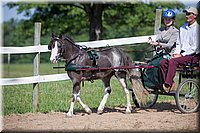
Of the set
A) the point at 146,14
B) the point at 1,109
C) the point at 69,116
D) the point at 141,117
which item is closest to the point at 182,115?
the point at 141,117

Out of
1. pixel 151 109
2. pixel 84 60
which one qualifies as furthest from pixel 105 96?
pixel 151 109

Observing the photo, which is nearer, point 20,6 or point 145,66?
point 145,66

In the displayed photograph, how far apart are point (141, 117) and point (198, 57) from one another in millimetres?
1651

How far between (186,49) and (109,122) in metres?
2.20

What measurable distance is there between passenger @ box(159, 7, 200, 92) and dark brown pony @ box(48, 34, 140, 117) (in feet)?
2.51

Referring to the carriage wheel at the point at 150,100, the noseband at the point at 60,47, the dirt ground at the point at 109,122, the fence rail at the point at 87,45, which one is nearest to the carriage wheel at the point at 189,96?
the dirt ground at the point at 109,122

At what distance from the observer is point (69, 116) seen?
26.0 ft

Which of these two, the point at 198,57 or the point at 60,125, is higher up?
the point at 198,57

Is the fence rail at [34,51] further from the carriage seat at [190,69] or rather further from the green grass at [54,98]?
the carriage seat at [190,69]

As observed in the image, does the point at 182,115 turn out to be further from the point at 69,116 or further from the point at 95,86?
the point at 95,86

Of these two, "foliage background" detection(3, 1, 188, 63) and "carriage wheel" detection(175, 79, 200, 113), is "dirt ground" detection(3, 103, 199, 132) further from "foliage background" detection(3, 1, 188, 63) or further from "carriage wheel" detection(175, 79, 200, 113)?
"foliage background" detection(3, 1, 188, 63)

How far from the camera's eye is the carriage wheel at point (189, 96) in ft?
26.9

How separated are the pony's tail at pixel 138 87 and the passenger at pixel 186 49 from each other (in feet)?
1.66

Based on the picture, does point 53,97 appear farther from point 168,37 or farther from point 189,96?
point 189,96
